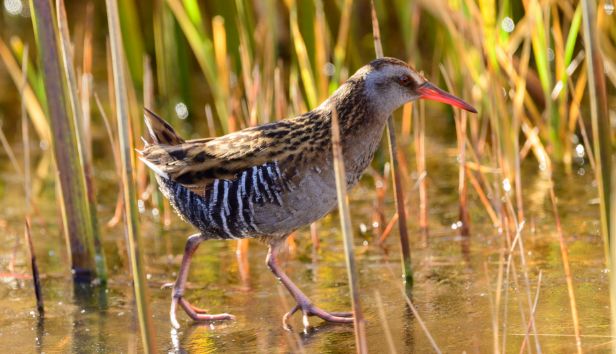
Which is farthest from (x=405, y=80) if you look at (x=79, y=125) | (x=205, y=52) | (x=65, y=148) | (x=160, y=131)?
(x=205, y=52)

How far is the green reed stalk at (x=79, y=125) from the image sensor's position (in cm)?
429

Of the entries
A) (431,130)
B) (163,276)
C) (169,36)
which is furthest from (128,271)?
(431,130)

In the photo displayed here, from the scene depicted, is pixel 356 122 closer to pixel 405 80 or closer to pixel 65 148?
pixel 405 80

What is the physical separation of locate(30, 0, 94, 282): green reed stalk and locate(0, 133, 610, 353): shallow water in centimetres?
22

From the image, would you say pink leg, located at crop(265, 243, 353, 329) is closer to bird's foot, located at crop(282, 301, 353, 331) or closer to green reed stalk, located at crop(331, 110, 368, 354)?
bird's foot, located at crop(282, 301, 353, 331)

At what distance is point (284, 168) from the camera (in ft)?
13.8

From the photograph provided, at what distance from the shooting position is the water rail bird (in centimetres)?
420

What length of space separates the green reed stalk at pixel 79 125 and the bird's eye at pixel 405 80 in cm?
138

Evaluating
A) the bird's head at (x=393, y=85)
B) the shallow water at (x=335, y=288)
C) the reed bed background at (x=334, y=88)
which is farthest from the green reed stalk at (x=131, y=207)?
the bird's head at (x=393, y=85)

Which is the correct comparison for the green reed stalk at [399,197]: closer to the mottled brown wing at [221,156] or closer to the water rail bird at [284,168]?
the water rail bird at [284,168]

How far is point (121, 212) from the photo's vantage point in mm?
5988

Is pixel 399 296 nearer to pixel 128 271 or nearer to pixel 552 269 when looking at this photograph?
pixel 552 269

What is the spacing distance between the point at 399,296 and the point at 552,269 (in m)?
0.72

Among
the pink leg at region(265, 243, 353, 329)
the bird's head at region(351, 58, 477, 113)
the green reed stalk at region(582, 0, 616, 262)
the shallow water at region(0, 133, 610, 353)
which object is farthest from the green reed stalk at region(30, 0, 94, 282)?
the green reed stalk at region(582, 0, 616, 262)
